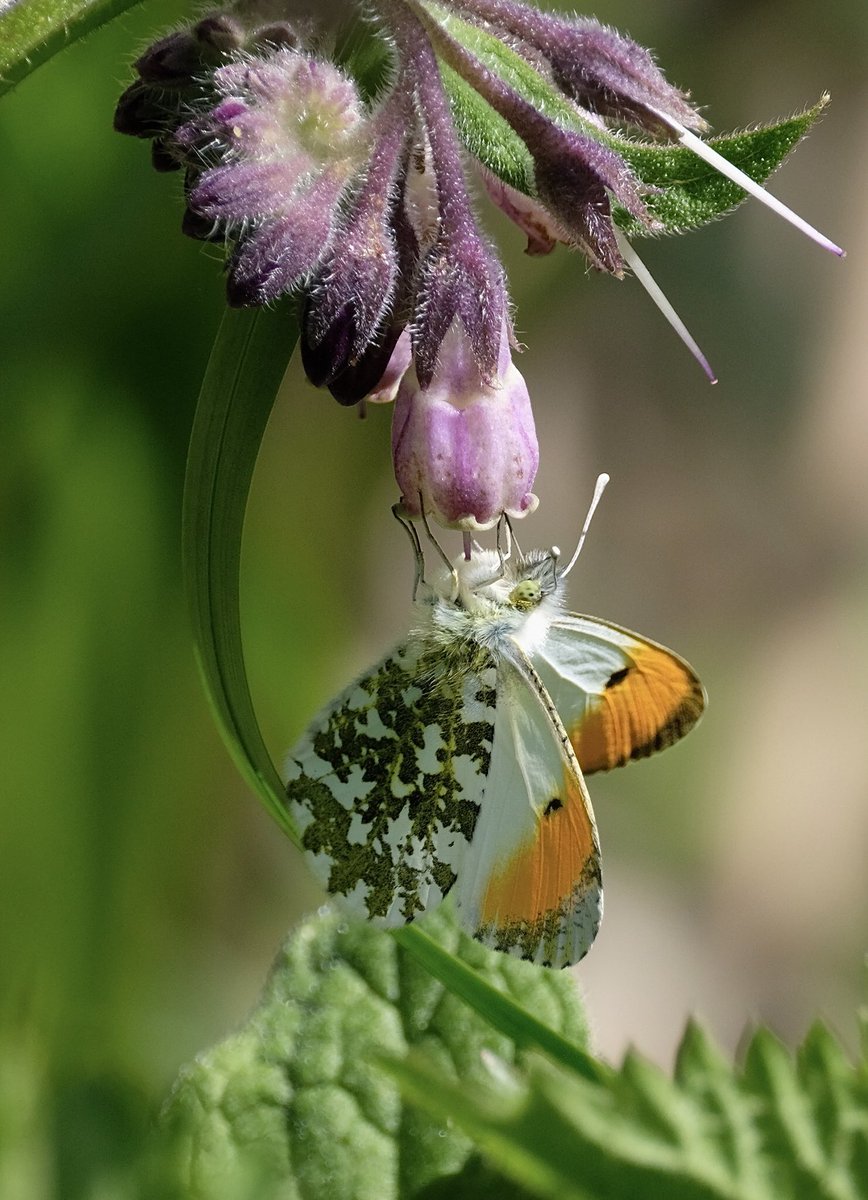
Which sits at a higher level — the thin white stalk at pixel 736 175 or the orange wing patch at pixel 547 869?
the thin white stalk at pixel 736 175

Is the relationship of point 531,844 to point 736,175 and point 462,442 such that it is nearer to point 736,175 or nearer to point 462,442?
point 462,442

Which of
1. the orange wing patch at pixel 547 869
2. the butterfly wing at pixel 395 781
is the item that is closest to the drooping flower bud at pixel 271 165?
the butterfly wing at pixel 395 781

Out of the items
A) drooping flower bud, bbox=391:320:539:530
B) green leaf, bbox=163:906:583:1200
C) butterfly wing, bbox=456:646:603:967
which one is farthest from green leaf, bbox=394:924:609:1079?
drooping flower bud, bbox=391:320:539:530

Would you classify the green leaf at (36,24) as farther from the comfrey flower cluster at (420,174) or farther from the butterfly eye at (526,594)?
the butterfly eye at (526,594)

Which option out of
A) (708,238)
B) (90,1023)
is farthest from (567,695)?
(708,238)

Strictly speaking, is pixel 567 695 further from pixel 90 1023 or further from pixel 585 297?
pixel 585 297

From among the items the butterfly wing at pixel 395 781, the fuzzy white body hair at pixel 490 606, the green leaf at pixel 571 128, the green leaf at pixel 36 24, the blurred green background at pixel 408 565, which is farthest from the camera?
the blurred green background at pixel 408 565
